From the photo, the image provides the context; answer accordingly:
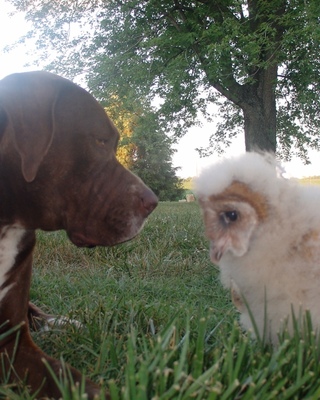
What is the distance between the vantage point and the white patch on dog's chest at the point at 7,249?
2.61 meters

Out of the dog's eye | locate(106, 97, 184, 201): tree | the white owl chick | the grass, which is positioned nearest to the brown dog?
the dog's eye

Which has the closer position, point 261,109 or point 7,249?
point 7,249

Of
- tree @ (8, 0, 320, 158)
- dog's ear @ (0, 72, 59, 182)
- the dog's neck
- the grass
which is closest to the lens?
the grass

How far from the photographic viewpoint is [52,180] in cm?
263

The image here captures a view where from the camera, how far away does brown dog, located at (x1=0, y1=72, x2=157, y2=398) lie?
8.29 ft

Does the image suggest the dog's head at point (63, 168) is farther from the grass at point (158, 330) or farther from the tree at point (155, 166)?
the tree at point (155, 166)

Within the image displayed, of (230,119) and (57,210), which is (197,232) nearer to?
(57,210)

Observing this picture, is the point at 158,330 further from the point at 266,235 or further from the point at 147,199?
the point at 266,235

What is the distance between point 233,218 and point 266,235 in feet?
0.54

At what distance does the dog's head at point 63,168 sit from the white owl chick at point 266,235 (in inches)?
25.6

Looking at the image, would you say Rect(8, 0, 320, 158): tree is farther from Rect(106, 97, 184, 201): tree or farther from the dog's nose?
the dog's nose

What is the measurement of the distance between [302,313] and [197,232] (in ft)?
13.5

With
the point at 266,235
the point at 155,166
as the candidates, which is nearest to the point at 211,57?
the point at 155,166

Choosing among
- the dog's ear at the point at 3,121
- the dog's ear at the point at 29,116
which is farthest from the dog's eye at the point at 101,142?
the dog's ear at the point at 3,121
